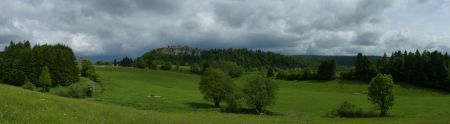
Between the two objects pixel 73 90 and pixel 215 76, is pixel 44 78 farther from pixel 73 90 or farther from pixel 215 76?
pixel 215 76

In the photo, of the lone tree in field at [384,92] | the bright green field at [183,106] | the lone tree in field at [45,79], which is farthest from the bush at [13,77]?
the lone tree in field at [384,92]

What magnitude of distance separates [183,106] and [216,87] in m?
11.2

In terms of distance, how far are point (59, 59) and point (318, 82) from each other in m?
93.2

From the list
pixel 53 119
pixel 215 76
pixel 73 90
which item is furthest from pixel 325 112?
pixel 53 119

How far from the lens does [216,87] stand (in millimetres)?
103062

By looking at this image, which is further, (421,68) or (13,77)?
(421,68)

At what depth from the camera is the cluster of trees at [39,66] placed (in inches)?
4719

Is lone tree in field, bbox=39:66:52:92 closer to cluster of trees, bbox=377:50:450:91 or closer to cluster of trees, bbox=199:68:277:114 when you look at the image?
cluster of trees, bbox=199:68:277:114

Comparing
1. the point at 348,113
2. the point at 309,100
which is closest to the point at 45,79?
the point at 309,100

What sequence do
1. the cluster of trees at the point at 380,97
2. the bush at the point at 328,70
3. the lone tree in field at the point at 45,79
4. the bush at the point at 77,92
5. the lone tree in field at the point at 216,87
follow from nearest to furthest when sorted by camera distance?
1. the cluster of trees at the point at 380,97
2. the lone tree in field at the point at 216,87
3. the bush at the point at 77,92
4. the lone tree in field at the point at 45,79
5. the bush at the point at 328,70

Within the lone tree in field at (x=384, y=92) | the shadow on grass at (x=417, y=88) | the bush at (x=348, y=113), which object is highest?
the lone tree in field at (x=384, y=92)

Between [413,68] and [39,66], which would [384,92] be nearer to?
[413,68]

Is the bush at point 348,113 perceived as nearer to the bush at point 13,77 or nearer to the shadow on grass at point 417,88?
the shadow on grass at point 417,88

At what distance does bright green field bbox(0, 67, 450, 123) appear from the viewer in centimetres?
2769
